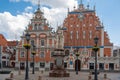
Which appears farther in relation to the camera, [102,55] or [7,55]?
[7,55]

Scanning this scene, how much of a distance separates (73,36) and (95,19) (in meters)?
7.59

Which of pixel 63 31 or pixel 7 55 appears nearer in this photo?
pixel 63 31

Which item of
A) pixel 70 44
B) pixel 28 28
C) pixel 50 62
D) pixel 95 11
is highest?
pixel 95 11

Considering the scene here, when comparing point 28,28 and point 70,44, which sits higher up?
point 28,28

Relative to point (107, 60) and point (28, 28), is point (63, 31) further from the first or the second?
point (107, 60)

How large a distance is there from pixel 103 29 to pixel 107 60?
27.7ft

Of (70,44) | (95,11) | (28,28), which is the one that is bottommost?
(70,44)

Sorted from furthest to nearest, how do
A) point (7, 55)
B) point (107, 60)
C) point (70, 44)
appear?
1. point (7, 55)
2. point (70, 44)
3. point (107, 60)

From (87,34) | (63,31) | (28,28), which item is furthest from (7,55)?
(87,34)

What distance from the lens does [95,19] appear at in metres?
Answer: 71.9

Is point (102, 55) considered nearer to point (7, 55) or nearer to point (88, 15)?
point (88, 15)

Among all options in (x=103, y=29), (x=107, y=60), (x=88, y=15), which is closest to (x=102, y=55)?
(x=107, y=60)

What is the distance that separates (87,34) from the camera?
71750 mm

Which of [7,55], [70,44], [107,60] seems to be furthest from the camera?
[7,55]
